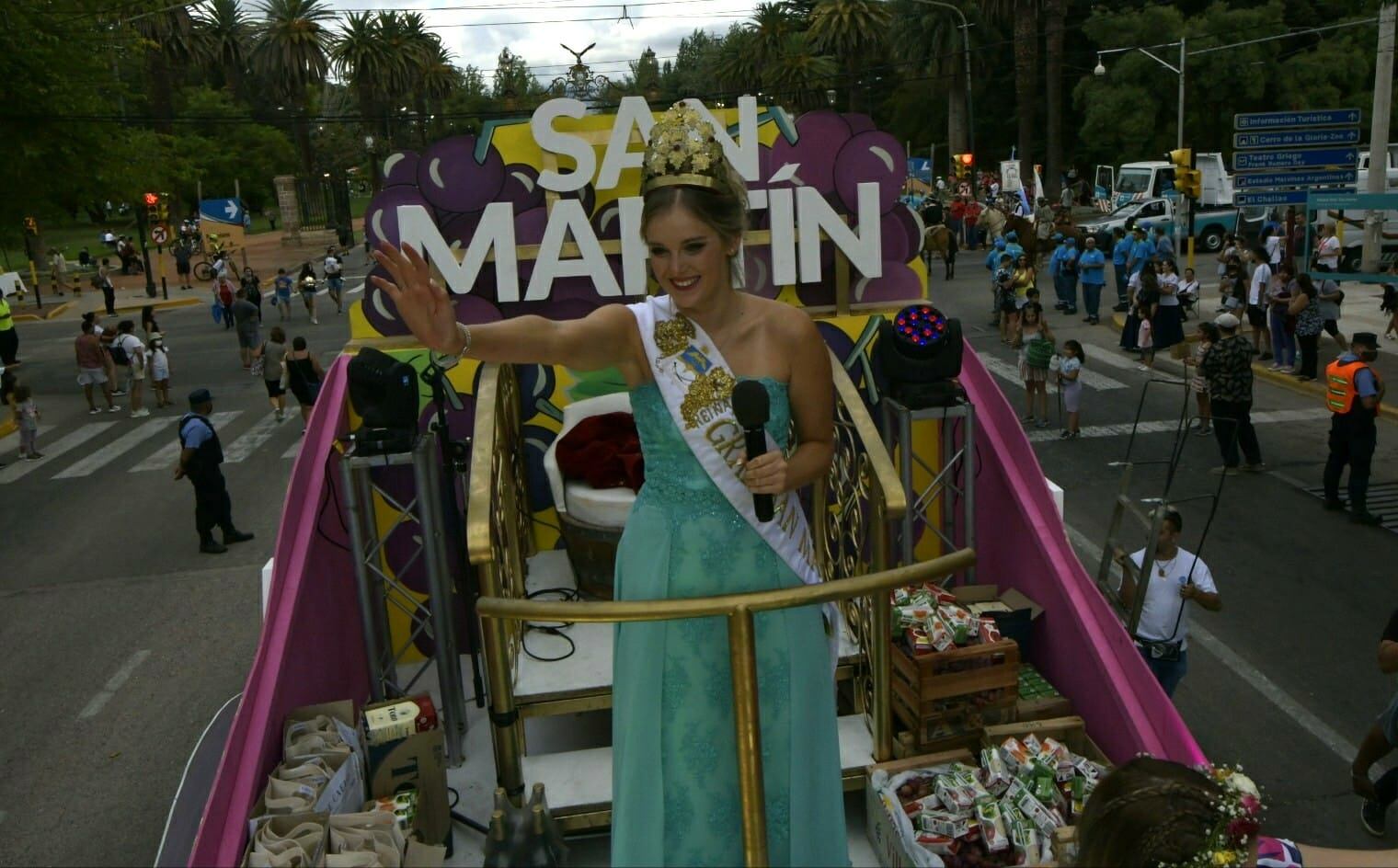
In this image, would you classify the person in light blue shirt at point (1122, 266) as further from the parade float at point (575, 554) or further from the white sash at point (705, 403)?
the white sash at point (705, 403)

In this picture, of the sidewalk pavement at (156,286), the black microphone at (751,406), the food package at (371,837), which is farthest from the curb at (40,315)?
the black microphone at (751,406)

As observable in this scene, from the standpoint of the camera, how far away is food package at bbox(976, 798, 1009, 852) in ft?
15.1

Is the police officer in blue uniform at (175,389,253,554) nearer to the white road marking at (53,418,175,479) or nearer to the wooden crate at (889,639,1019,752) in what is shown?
the white road marking at (53,418,175,479)

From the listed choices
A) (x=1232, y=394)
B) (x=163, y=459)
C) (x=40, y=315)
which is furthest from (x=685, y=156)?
(x=40, y=315)

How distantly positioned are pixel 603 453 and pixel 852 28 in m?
51.6

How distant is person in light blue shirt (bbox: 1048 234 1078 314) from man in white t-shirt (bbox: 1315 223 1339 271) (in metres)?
4.68

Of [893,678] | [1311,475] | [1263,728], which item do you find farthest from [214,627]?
[1311,475]

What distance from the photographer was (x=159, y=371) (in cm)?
1967

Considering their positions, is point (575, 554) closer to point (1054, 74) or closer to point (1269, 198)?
point (1269, 198)

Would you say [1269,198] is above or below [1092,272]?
above

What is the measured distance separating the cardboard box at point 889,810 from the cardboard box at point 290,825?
7.24 ft

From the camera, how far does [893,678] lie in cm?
557

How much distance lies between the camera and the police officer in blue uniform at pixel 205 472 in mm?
11586

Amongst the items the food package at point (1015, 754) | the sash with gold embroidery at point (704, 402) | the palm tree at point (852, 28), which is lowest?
the food package at point (1015, 754)
